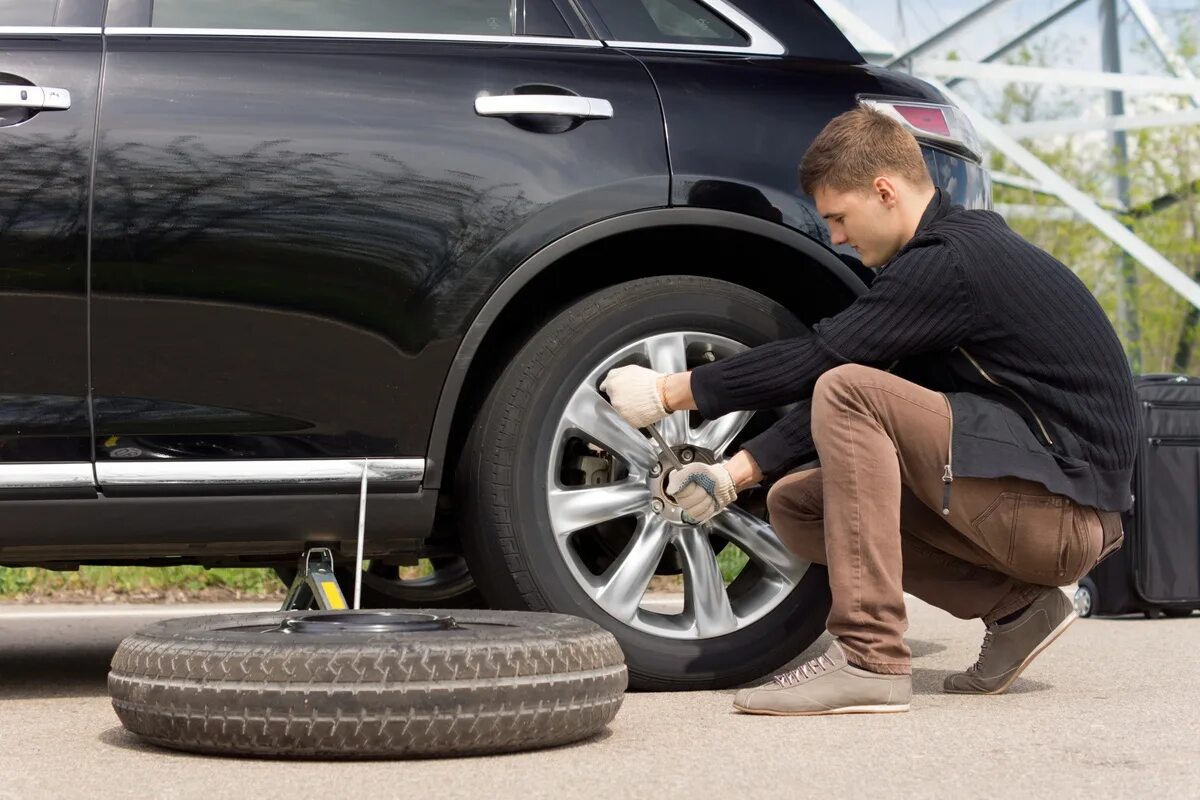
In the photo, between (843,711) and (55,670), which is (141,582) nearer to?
(55,670)

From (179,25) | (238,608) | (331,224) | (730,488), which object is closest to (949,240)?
(730,488)

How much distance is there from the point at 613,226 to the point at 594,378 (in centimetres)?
33

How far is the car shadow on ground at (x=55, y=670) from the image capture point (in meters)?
3.41

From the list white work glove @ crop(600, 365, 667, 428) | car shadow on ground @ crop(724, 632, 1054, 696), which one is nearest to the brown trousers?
car shadow on ground @ crop(724, 632, 1054, 696)

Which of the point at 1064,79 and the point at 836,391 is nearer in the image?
the point at 836,391

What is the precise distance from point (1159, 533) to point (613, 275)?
266 centimetres

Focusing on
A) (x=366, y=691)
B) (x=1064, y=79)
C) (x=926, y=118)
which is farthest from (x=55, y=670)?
(x=1064, y=79)

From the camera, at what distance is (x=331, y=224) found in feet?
10.1

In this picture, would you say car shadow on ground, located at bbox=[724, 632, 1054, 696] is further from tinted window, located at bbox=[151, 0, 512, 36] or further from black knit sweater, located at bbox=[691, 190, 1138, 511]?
tinted window, located at bbox=[151, 0, 512, 36]

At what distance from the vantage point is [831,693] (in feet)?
9.60

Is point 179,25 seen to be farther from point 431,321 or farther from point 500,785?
point 500,785

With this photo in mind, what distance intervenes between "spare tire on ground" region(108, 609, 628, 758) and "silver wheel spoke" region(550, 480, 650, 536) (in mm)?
597

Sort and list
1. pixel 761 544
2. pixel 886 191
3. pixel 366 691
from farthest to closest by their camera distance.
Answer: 1. pixel 761 544
2. pixel 886 191
3. pixel 366 691

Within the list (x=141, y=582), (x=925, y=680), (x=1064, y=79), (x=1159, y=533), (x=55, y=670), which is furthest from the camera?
(x=1064, y=79)
